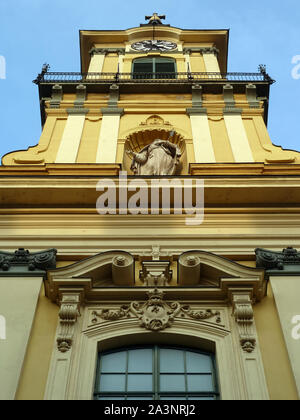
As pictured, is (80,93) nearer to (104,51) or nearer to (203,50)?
(104,51)

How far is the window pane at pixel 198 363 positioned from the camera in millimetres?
8906

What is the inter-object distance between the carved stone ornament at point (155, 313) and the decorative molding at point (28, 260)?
4.72ft

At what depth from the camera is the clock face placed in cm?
2536

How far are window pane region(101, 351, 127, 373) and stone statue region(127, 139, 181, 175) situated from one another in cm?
627

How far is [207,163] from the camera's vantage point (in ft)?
46.7

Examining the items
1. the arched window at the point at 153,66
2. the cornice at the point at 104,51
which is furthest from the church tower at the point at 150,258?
the cornice at the point at 104,51

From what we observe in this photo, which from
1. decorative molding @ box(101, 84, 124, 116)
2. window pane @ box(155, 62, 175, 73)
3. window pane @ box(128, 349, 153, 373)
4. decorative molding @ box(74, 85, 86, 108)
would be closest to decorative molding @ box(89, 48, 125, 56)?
window pane @ box(155, 62, 175, 73)

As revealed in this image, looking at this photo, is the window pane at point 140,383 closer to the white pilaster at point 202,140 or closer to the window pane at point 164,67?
the white pilaster at point 202,140

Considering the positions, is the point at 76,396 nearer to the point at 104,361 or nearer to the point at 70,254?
the point at 104,361

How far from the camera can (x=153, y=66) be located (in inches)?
925

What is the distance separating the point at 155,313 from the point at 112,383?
1360 mm

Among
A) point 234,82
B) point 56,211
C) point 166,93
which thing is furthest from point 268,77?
point 56,211

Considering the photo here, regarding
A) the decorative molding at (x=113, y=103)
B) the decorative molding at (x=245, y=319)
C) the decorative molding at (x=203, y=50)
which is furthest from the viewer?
→ the decorative molding at (x=203, y=50)
